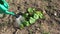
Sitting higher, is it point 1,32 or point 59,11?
point 59,11

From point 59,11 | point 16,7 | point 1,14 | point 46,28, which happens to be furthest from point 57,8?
point 1,14

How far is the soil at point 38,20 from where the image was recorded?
258 centimetres

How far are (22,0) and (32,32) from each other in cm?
61

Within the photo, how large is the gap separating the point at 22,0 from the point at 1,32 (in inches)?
25.6

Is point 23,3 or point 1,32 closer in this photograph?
point 1,32

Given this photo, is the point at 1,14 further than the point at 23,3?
No

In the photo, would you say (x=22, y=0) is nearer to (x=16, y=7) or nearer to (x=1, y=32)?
(x=16, y=7)

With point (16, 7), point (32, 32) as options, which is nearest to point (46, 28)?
point (32, 32)

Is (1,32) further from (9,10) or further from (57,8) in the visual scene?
(57,8)

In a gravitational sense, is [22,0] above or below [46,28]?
above

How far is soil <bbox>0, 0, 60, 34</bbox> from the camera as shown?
2.58 meters

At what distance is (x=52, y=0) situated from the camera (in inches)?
116

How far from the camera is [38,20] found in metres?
2.69

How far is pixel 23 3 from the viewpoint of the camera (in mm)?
2904
